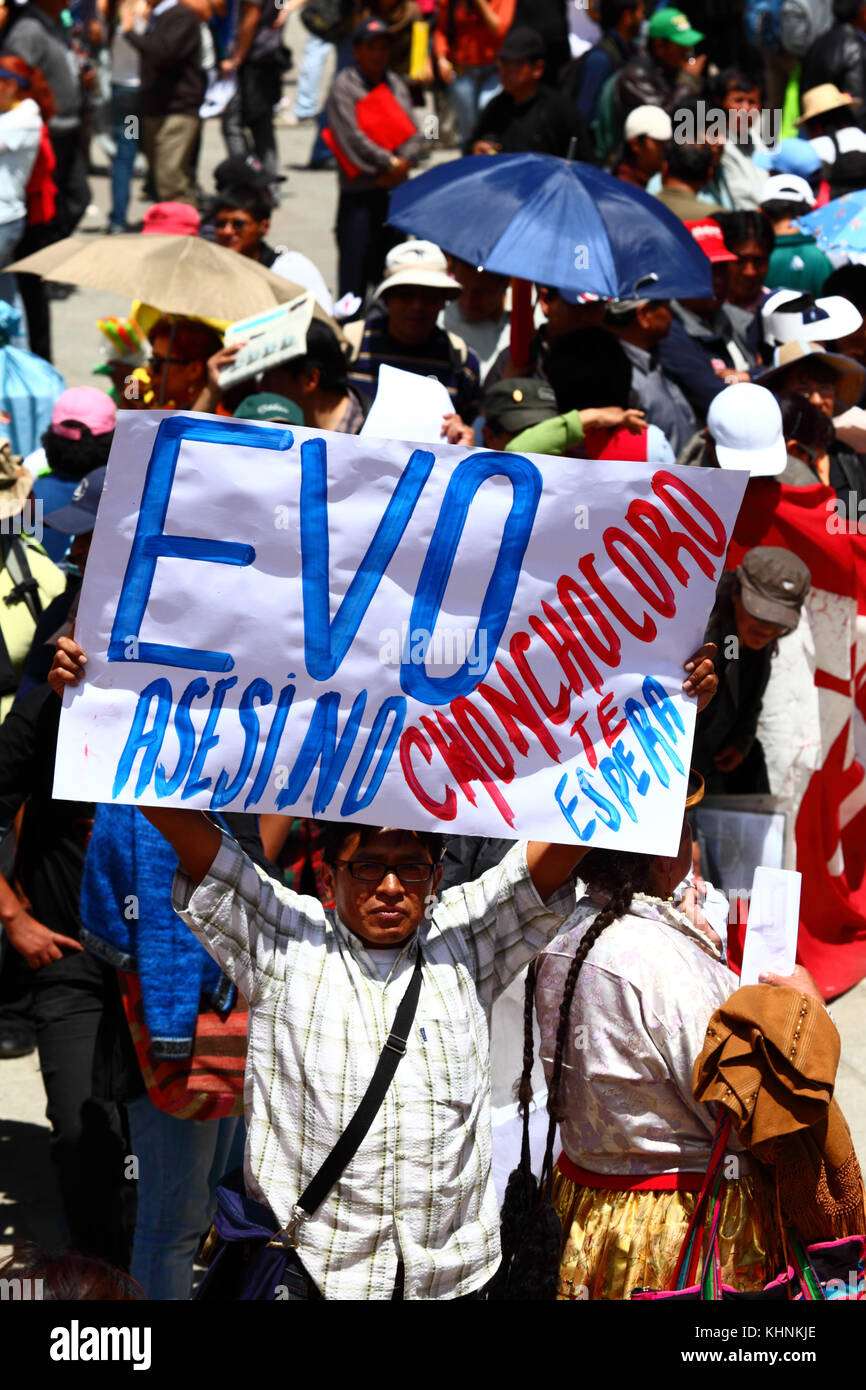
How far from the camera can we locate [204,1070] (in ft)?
13.1

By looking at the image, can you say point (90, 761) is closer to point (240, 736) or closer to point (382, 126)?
point (240, 736)

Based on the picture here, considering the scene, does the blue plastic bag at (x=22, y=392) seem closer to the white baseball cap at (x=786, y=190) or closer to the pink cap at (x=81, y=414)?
the pink cap at (x=81, y=414)

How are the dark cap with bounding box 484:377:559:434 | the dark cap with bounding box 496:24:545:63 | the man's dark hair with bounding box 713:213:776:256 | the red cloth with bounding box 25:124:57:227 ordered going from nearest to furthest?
the dark cap with bounding box 484:377:559:434, the man's dark hair with bounding box 713:213:776:256, the red cloth with bounding box 25:124:57:227, the dark cap with bounding box 496:24:545:63

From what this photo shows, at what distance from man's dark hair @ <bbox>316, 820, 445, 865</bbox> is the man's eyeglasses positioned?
0.13ft

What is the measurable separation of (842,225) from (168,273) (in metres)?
3.97

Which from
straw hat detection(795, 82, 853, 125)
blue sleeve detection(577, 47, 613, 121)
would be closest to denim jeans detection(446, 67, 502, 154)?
blue sleeve detection(577, 47, 613, 121)

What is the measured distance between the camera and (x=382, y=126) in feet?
30.9

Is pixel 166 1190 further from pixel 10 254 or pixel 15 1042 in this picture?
pixel 10 254

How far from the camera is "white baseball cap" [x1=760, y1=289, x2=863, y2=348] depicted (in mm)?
7250

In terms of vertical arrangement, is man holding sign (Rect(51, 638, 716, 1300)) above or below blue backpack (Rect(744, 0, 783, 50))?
below

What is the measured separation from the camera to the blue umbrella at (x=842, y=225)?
873 cm

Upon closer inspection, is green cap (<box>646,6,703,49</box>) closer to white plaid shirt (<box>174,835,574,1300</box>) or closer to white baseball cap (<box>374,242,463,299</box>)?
white baseball cap (<box>374,242,463,299</box>)

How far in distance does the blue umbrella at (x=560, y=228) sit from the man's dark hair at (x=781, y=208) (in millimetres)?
2196
